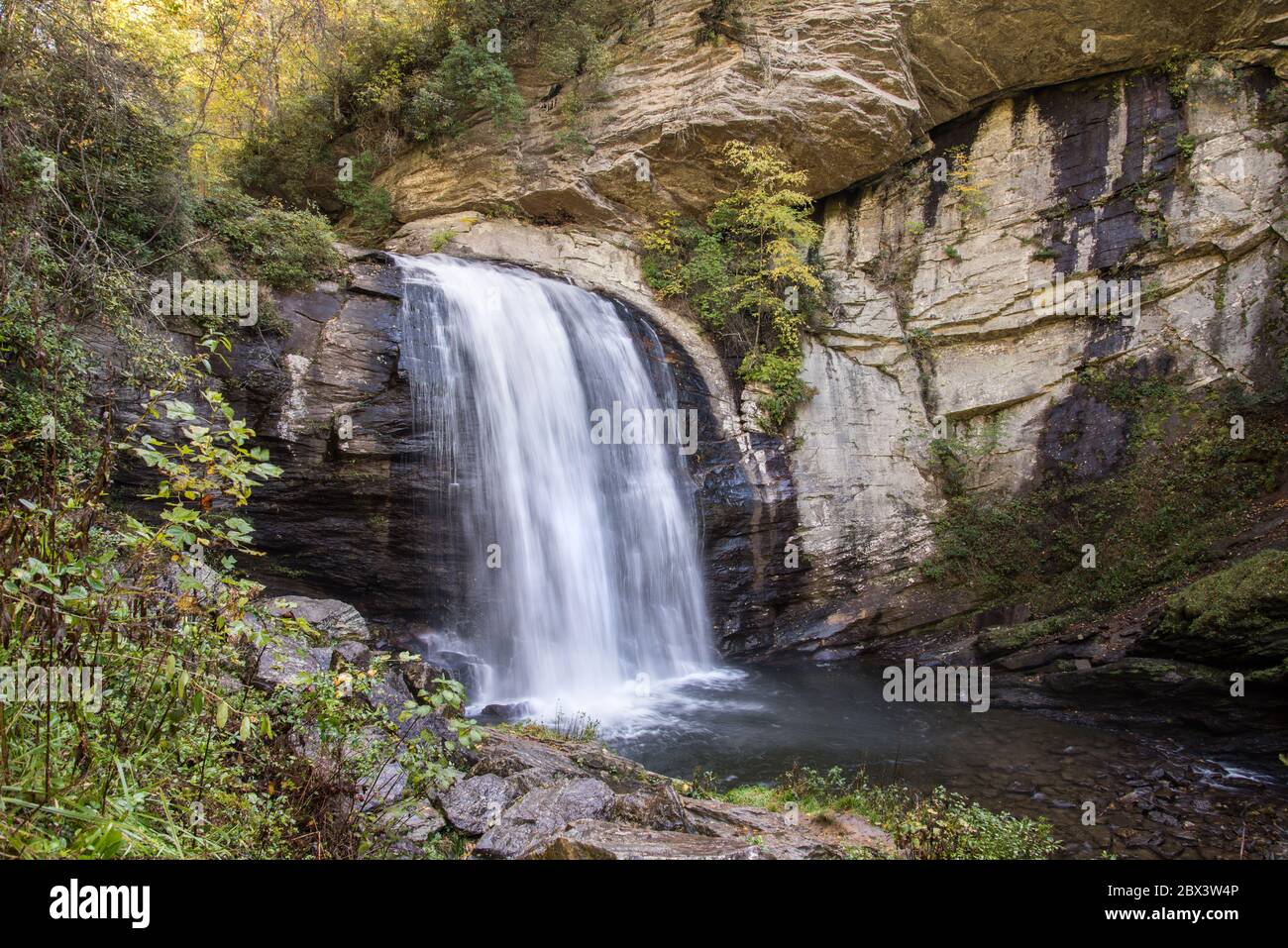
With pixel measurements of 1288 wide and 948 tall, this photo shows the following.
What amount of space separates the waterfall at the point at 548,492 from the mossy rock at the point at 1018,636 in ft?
15.3

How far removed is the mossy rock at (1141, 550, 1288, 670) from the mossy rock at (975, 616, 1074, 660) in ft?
5.29

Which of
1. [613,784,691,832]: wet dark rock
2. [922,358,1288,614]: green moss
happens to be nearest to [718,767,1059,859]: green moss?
[613,784,691,832]: wet dark rock

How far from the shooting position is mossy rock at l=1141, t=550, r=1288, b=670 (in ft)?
26.2

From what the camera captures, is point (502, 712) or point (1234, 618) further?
point (502, 712)

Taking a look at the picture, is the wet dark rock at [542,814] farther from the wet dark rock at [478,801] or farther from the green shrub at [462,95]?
the green shrub at [462,95]

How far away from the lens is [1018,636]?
10781mm

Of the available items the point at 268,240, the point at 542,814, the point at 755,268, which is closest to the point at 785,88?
the point at 755,268

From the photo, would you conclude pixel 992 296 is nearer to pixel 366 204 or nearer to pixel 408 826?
pixel 366 204

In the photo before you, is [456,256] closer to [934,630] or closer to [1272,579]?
[934,630]

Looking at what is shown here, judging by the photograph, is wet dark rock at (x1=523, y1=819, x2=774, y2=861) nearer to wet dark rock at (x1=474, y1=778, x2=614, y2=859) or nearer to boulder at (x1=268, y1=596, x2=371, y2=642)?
wet dark rock at (x1=474, y1=778, x2=614, y2=859)

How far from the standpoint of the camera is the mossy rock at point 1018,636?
1067 cm

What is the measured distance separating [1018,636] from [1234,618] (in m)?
2.98

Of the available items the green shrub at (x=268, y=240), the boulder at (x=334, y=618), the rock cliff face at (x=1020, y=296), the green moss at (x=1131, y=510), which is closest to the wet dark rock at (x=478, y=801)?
the boulder at (x=334, y=618)

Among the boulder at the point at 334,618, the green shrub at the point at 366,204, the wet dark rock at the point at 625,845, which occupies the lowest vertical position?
the wet dark rock at the point at 625,845
